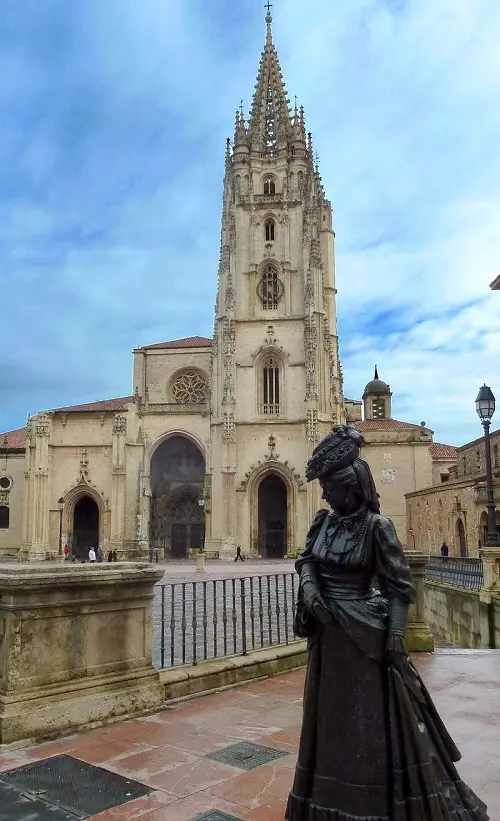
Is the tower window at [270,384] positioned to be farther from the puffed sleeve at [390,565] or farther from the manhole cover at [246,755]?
the puffed sleeve at [390,565]

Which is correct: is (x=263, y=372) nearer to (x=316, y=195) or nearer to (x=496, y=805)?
(x=316, y=195)

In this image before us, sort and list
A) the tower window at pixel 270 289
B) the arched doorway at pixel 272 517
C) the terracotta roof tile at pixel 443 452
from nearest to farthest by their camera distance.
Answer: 1. the arched doorway at pixel 272 517
2. the tower window at pixel 270 289
3. the terracotta roof tile at pixel 443 452

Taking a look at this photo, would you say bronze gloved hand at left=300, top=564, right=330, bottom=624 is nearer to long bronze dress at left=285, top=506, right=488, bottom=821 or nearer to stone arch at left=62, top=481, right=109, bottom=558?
long bronze dress at left=285, top=506, right=488, bottom=821

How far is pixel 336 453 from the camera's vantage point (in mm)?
3219

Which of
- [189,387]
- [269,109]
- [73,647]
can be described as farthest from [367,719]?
[269,109]

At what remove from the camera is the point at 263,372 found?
134ft

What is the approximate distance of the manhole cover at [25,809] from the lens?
3.57 meters

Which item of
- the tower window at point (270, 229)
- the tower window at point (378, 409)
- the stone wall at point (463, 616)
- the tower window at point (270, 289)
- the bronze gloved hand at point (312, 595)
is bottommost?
the stone wall at point (463, 616)

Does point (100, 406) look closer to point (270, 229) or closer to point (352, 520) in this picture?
point (270, 229)

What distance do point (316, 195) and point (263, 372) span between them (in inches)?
559

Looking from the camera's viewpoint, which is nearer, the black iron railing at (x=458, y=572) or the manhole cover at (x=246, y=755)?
the manhole cover at (x=246, y=755)

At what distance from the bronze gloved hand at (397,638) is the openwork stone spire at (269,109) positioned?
45.0 metres

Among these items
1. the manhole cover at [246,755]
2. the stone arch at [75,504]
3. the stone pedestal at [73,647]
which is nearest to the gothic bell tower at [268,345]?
the stone arch at [75,504]

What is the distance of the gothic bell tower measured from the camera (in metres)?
38.4
